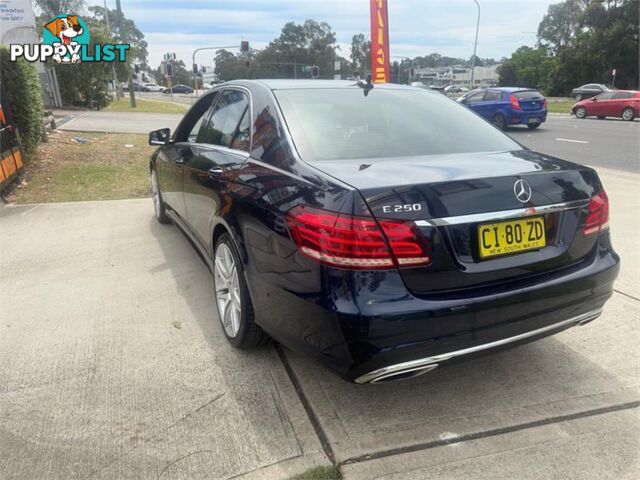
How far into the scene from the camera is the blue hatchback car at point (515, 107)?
57.1 feet

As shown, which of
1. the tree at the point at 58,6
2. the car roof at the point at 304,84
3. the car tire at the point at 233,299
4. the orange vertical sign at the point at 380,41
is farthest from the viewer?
the tree at the point at 58,6

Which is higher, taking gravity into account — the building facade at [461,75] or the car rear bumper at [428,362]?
the building facade at [461,75]

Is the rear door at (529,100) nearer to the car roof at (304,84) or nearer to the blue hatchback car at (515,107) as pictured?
the blue hatchback car at (515,107)

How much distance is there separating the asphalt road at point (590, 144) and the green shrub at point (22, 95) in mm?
9989

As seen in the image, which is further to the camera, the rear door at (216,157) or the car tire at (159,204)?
the car tire at (159,204)

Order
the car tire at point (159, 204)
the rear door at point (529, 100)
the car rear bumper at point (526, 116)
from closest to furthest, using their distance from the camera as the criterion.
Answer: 1. the car tire at point (159, 204)
2. the rear door at point (529, 100)
3. the car rear bumper at point (526, 116)

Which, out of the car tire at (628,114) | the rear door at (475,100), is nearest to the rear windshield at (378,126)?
the rear door at (475,100)

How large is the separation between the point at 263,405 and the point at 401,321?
0.95 metres

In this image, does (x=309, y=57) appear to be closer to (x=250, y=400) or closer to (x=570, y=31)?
(x=570, y=31)

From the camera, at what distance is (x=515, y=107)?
683 inches

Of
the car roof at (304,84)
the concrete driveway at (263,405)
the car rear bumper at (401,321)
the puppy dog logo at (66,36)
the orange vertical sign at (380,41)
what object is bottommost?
the concrete driveway at (263,405)

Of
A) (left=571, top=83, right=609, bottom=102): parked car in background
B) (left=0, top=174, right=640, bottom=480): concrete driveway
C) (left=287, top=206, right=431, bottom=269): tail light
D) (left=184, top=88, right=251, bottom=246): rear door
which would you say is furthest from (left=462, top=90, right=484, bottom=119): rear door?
(left=571, top=83, right=609, bottom=102): parked car in background

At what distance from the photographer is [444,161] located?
2.52 meters

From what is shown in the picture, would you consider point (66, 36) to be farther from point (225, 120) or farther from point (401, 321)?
point (401, 321)
